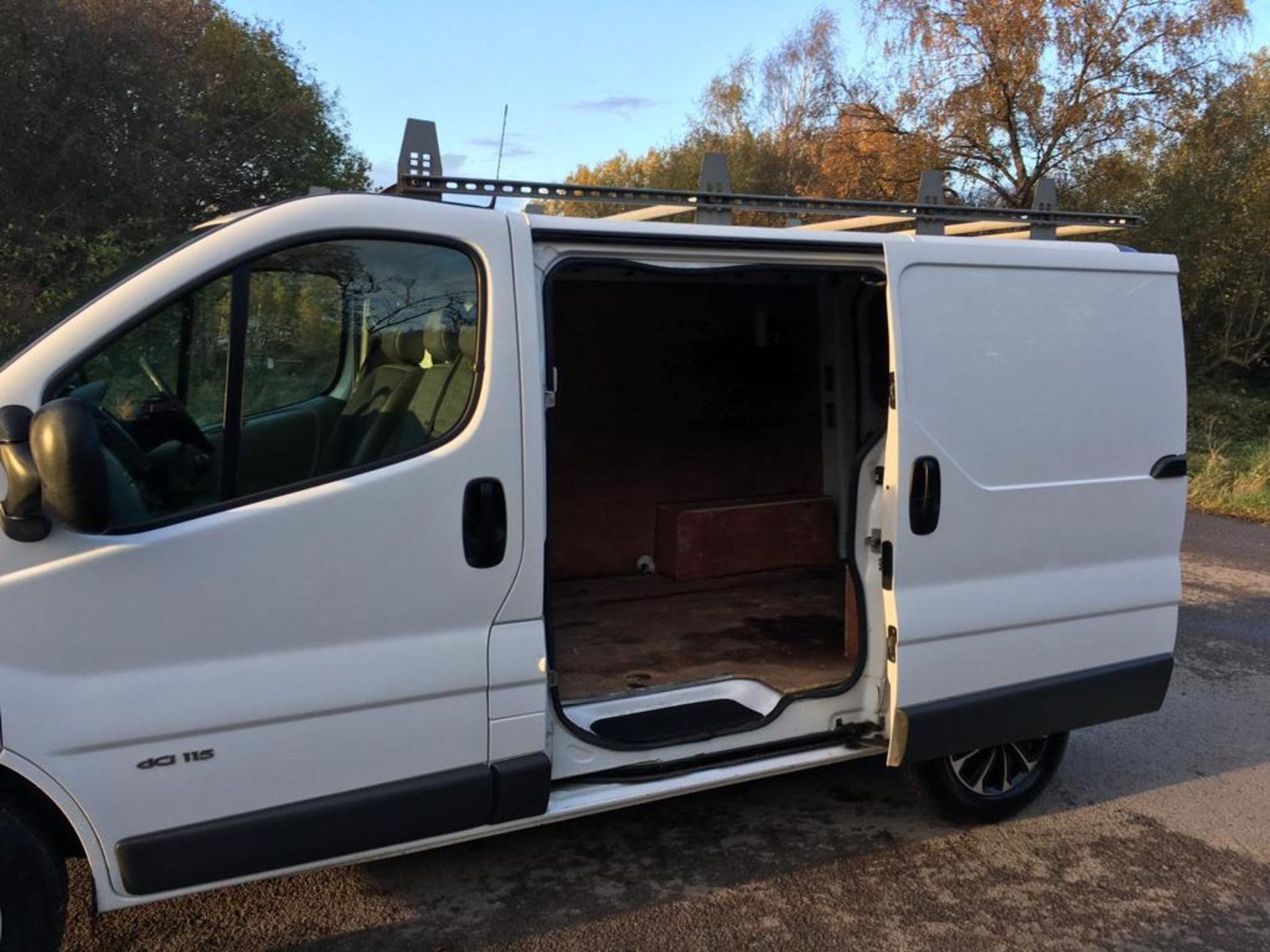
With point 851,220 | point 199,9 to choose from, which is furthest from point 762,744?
point 199,9

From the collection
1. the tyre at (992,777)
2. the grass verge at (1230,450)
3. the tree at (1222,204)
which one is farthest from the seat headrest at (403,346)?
the tree at (1222,204)

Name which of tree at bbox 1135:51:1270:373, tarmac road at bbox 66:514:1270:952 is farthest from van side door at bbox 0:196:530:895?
tree at bbox 1135:51:1270:373

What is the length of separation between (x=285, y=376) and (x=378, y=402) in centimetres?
27

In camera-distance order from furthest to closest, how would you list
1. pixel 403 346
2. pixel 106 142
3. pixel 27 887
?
1. pixel 106 142
2. pixel 403 346
3. pixel 27 887

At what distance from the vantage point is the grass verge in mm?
11344

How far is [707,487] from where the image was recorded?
19.5 feet

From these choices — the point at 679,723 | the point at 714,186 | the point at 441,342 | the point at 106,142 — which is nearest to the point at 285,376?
the point at 441,342

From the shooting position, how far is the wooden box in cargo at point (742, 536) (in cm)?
553

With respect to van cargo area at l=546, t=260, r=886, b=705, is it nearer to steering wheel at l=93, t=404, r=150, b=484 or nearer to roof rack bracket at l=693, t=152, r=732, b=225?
roof rack bracket at l=693, t=152, r=732, b=225

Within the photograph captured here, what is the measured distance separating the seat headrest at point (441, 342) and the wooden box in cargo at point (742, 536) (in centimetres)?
273

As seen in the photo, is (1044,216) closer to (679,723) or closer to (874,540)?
(874,540)

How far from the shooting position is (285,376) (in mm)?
2850

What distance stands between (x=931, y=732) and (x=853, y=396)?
1.97 metres

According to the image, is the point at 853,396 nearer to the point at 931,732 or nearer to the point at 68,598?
the point at 931,732
